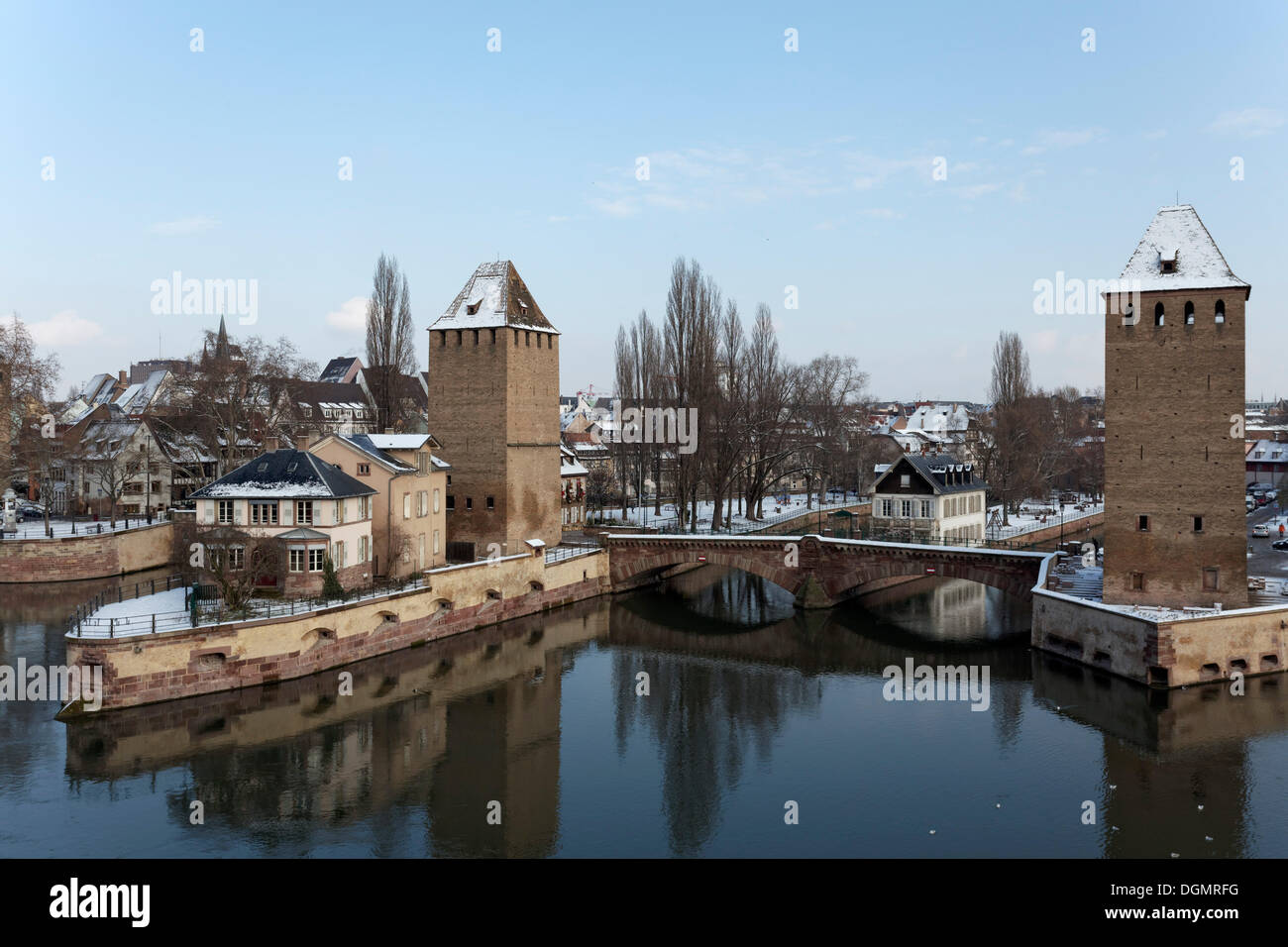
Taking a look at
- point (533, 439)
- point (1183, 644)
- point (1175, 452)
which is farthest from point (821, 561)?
point (1183, 644)

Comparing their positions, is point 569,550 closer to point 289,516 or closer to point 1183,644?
point 289,516

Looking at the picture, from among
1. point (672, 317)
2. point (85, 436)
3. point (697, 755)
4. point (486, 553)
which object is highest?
point (672, 317)

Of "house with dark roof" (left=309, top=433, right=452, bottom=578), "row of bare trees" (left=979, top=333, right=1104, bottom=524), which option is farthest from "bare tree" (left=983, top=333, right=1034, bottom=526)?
"house with dark roof" (left=309, top=433, right=452, bottom=578)

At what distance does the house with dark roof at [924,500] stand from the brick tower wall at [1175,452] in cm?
1885

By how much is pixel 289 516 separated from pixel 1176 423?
29946 millimetres

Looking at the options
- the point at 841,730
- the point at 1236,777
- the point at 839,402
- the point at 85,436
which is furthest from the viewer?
the point at 839,402

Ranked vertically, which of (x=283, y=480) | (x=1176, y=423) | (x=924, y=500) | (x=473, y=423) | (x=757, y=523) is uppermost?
(x=473, y=423)

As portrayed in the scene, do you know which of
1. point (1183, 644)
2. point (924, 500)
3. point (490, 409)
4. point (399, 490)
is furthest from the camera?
point (924, 500)

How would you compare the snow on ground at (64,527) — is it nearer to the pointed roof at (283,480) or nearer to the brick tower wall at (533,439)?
the pointed roof at (283,480)

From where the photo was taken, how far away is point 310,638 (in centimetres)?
3169

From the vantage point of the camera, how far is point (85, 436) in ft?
206
